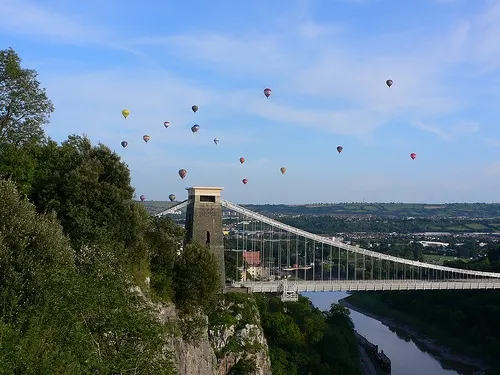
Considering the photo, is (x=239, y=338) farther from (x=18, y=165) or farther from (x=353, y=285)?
(x=18, y=165)

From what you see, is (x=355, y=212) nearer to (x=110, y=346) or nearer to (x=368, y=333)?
(x=368, y=333)

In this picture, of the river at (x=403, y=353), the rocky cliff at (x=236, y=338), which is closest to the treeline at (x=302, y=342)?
the rocky cliff at (x=236, y=338)

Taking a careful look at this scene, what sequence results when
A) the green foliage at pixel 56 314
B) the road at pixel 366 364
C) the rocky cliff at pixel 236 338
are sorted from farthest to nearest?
the road at pixel 366 364, the rocky cliff at pixel 236 338, the green foliage at pixel 56 314

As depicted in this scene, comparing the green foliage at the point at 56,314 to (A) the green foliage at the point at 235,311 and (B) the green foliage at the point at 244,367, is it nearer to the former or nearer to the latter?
(A) the green foliage at the point at 235,311

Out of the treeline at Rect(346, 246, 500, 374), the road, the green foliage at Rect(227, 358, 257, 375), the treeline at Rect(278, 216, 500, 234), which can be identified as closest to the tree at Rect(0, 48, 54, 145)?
the green foliage at Rect(227, 358, 257, 375)

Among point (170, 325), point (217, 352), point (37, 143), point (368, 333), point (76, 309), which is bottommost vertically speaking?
point (368, 333)

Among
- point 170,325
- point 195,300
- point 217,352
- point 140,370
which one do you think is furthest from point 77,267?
point 217,352
